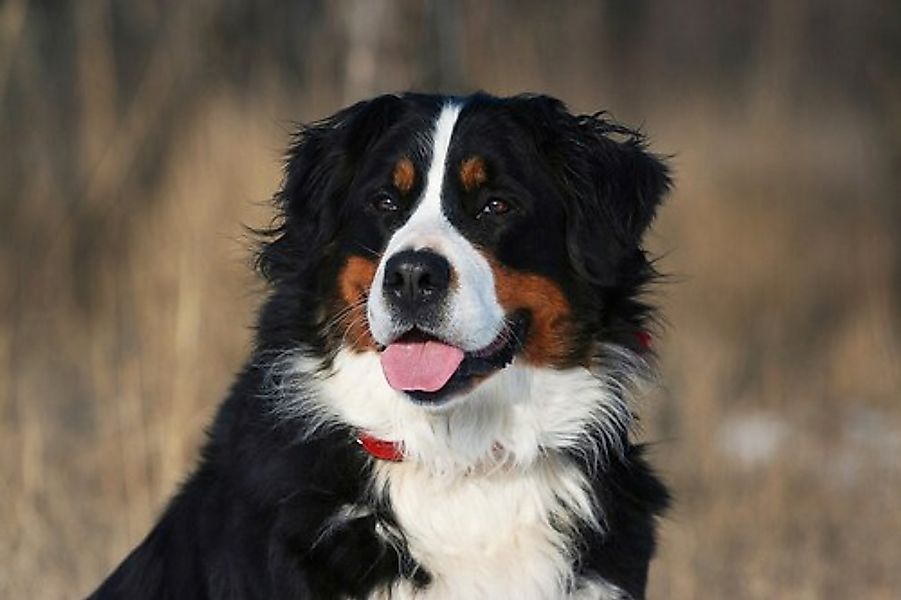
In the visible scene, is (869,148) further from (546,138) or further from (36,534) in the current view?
(546,138)

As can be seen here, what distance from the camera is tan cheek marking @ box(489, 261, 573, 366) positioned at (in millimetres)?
3631

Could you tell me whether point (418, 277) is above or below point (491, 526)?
above

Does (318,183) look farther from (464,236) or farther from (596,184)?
(596,184)

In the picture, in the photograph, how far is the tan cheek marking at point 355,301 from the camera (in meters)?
3.67

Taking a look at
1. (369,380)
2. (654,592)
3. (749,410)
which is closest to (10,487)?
(654,592)

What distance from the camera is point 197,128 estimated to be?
7.61 m

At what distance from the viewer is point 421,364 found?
11.7 ft

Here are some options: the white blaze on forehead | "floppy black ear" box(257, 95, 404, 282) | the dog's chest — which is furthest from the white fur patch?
"floppy black ear" box(257, 95, 404, 282)

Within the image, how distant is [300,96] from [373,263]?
4.86m

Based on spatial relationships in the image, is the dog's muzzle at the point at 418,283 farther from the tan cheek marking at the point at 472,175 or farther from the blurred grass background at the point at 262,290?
the blurred grass background at the point at 262,290

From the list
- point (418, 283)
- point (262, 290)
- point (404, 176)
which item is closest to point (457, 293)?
point (418, 283)

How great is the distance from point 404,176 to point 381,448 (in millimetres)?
655

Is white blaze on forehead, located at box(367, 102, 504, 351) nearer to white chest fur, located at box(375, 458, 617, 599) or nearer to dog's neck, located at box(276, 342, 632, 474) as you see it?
dog's neck, located at box(276, 342, 632, 474)

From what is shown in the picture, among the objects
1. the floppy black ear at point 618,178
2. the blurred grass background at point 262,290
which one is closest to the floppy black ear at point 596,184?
the floppy black ear at point 618,178
